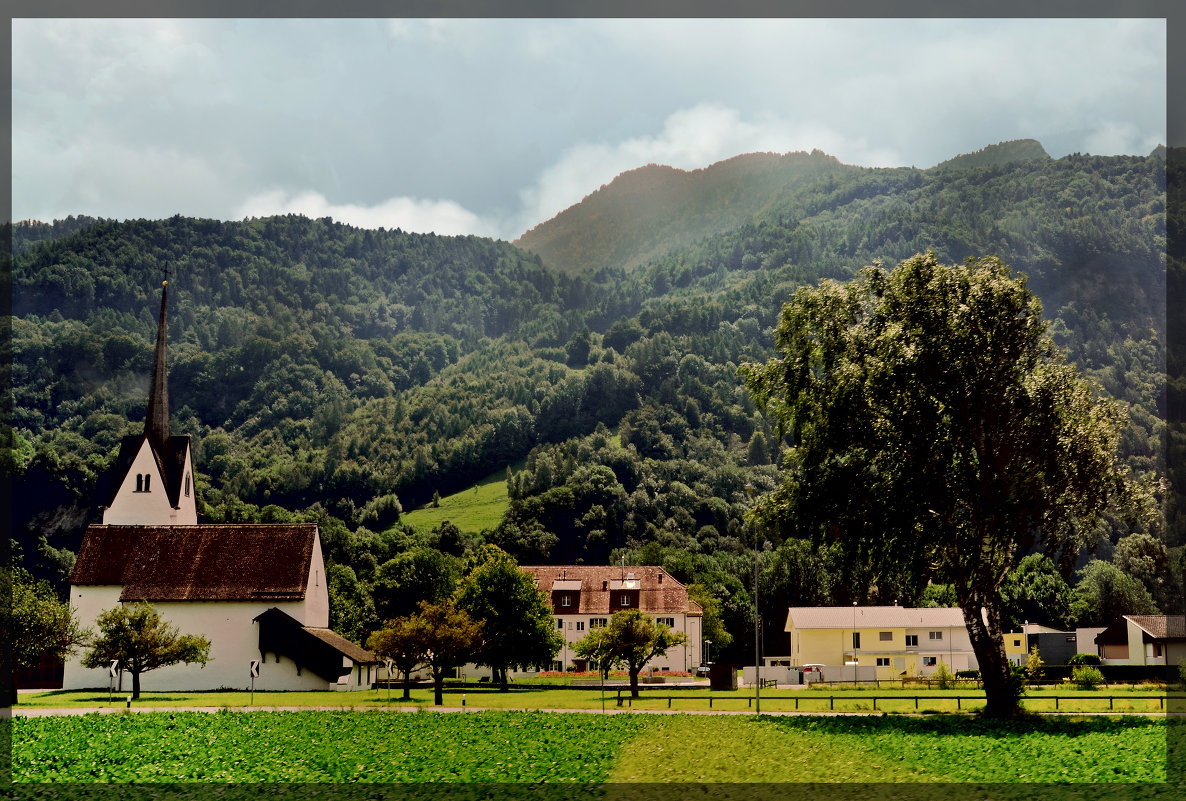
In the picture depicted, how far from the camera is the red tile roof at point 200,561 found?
211 ft

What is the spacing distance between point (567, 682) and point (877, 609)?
29.3 metres

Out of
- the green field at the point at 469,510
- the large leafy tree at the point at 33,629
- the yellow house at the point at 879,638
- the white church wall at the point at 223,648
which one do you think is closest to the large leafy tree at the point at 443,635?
the white church wall at the point at 223,648

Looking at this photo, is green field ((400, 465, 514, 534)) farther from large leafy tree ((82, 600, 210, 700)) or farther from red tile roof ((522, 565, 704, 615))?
large leafy tree ((82, 600, 210, 700))

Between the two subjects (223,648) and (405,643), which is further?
(223,648)

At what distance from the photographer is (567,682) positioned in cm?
7269

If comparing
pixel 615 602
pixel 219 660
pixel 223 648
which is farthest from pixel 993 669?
pixel 615 602

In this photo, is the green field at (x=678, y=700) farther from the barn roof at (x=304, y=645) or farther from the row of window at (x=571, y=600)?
the row of window at (x=571, y=600)

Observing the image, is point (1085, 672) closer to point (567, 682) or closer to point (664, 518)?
point (567, 682)

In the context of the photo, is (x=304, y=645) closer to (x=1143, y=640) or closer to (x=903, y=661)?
(x=903, y=661)

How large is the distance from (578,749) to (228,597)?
1589 inches

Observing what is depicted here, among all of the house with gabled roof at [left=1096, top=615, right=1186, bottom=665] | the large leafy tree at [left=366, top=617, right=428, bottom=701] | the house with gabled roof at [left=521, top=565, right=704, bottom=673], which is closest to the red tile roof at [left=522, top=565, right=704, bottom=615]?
the house with gabled roof at [left=521, top=565, right=704, bottom=673]

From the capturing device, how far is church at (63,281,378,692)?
63.1 m

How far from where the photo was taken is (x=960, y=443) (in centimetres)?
3797

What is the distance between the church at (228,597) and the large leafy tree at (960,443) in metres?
33.9
